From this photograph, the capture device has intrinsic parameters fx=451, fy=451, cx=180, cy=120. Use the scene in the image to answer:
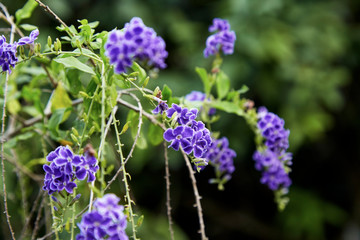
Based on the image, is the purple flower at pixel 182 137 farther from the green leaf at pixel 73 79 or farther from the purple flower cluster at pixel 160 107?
the green leaf at pixel 73 79

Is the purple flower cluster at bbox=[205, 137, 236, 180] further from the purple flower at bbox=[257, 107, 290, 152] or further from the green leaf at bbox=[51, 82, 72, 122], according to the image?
the green leaf at bbox=[51, 82, 72, 122]

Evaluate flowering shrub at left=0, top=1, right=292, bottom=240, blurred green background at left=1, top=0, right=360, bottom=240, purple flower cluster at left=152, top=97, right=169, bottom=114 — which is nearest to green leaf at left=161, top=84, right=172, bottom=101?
flowering shrub at left=0, top=1, right=292, bottom=240

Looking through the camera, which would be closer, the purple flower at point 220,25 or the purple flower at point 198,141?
the purple flower at point 198,141

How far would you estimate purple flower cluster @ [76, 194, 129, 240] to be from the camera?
0.60 m

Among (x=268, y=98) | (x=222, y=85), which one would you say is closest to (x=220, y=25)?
(x=222, y=85)

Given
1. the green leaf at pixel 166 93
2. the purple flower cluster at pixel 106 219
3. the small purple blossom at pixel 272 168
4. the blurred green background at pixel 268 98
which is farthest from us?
the blurred green background at pixel 268 98

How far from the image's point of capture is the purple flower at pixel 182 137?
77cm

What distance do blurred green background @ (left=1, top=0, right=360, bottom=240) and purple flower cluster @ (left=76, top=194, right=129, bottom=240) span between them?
1.98m

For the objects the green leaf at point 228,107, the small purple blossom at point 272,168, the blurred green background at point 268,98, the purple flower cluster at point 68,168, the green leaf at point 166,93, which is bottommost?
the purple flower cluster at point 68,168

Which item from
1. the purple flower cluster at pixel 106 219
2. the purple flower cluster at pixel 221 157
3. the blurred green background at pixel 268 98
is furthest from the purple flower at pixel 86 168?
the blurred green background at pixel 268 98

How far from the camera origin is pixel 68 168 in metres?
0.70

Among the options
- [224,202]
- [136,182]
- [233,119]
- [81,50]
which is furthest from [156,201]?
[81,50]

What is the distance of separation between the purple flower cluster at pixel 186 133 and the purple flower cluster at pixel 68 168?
0.14 meters

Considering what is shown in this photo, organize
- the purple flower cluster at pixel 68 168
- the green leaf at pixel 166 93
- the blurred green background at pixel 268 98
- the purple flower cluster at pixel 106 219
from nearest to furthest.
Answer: the purple flower cluster at pixel 106 219 → the purple flower cluster at pixel 68 168 → the green leaf at pixel 166 93 → the blurred green background at pixel 268 98
